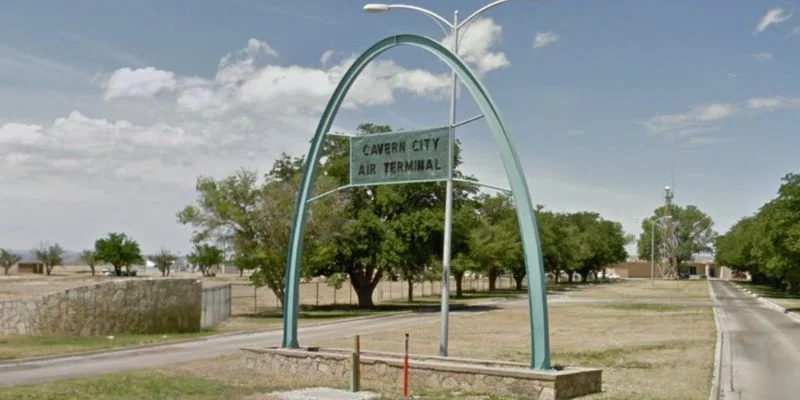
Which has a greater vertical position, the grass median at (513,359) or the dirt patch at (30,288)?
the dirt patch at (30,288)

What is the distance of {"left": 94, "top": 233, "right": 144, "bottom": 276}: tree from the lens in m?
111

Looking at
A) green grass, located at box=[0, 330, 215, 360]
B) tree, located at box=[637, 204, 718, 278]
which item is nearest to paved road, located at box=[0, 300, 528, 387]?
green grass, located at box=[0, 330, 215, 360]

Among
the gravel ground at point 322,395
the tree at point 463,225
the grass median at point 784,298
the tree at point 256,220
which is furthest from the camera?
the grass median at point 784,298

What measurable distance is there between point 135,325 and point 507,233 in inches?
2198

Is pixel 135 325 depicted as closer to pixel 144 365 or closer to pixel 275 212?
pixel 144 365

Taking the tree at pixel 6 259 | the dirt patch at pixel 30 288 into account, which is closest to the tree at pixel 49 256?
the tree at pixel 6 259

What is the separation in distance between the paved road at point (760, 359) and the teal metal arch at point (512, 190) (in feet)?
12.9

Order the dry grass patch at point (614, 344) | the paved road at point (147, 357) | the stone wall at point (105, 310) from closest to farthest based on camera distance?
the dry grass patch at point (614, 344), the paved road at point (147, 357), the stone wall at point (105, 310)

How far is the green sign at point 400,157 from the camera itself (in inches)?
714

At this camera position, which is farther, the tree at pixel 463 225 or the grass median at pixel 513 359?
the tree at pixel 463 225

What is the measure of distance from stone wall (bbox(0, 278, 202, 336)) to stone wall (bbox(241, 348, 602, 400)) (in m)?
8.81

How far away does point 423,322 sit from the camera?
39.3m

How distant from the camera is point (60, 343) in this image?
24453 mm

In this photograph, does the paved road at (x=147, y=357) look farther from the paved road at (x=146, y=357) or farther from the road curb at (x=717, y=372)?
the road curb at (x=717, y=372)
